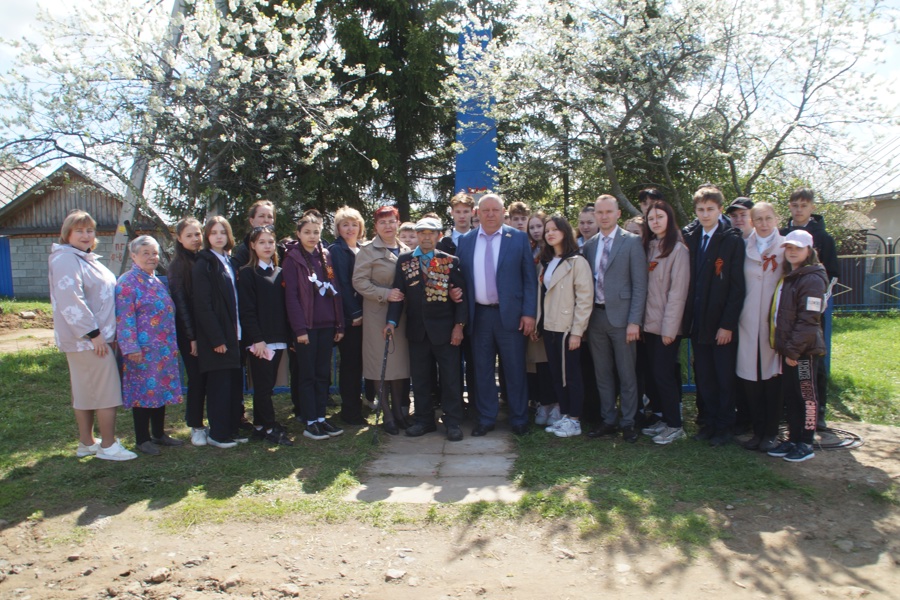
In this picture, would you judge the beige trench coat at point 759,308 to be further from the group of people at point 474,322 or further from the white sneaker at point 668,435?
the white sneaker at point 668,435

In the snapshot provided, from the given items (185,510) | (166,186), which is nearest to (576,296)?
(185,510)

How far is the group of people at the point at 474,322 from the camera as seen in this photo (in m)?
4.95

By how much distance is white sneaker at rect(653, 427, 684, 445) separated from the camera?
17.4 feet

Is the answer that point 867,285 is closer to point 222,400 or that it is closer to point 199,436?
point 222,400

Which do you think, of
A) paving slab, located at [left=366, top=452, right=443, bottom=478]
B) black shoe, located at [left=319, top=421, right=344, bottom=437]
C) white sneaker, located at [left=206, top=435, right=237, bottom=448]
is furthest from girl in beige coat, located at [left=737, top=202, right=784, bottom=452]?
white sneaker, located at [left=206, top=435, right=237, bottom=448]

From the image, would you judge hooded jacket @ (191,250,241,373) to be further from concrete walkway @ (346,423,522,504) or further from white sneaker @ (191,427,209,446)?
concrete walkway @ (346,423,522,504)

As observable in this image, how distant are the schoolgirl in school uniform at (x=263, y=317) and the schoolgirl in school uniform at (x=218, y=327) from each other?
0.35 feet

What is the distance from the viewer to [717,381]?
5254 mm

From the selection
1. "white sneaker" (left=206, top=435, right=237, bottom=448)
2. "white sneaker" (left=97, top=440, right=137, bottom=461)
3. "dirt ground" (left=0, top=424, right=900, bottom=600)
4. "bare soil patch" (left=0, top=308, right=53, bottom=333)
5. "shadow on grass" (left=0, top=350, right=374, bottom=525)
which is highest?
"bare soil patch" (left=0, top=308, right=53, bottom=333)

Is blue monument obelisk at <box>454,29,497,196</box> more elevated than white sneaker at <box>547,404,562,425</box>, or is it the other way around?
blue monument obelisk at <box>454,29,497,196</box>

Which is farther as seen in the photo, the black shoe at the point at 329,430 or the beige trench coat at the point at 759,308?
the black shoe at the point at 329,430

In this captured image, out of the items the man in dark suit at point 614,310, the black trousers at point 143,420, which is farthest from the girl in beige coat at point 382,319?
the black trousers at point 143,420

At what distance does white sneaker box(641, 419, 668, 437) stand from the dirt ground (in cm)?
141

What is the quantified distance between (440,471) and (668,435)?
6.40 feet
